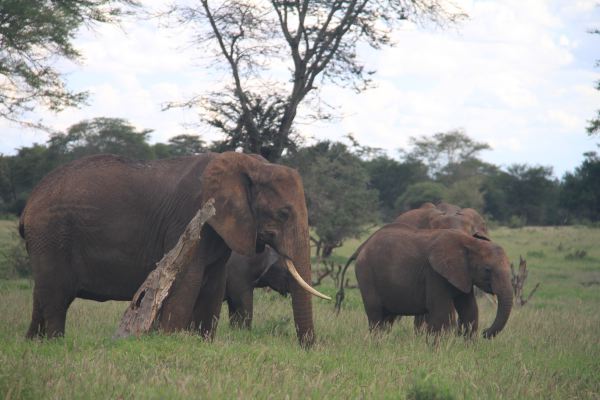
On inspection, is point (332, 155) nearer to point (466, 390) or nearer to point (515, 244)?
point (515, 244)

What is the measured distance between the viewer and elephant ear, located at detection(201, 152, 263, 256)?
8344mm

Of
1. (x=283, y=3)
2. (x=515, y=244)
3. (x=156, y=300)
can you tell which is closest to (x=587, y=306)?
(x=283, y=3)

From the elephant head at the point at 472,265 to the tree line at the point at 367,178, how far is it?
4.93 meters

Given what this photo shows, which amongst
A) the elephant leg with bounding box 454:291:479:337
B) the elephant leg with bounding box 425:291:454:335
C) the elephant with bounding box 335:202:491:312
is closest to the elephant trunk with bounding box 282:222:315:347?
the elephant leg with bounding box 425:291:454:335

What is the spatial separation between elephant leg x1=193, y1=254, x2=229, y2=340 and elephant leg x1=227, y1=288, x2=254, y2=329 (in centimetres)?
210

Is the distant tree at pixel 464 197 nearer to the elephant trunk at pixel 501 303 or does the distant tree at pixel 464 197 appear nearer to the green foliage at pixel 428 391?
the elephant trunk at pixel 501 303

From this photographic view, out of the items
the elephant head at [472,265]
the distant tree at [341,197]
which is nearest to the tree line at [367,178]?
the distant tree at [341,197]

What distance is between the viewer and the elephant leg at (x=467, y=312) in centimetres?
1042

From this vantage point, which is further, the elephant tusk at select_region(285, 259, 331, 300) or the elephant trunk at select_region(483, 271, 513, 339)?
the elephant trunk at select_region(483, 271, 513, 339)

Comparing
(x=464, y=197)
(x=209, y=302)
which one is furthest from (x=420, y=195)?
(x=209, y=302)

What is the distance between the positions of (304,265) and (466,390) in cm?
223

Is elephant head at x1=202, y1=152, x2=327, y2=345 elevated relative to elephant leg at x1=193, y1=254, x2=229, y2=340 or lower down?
elevated

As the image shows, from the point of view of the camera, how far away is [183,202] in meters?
8.63

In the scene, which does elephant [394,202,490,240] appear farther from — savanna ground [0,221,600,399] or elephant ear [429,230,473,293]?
elephant ear [429,230,473,293]
